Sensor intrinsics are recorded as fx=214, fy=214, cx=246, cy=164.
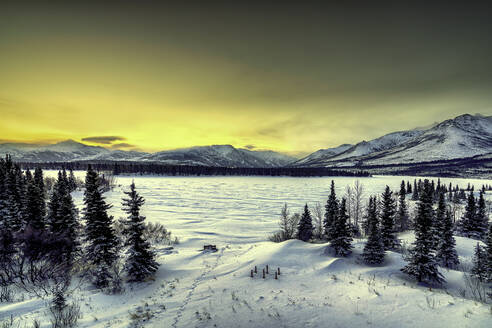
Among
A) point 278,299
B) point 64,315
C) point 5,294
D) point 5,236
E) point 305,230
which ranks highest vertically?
point 5,236

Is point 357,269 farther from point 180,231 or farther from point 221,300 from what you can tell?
point 180,231

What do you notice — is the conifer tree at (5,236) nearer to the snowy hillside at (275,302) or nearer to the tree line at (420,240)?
the snowy hillside at (275,302)

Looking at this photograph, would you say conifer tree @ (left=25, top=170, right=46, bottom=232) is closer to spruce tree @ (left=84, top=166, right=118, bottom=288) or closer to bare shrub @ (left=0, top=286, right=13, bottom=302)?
spruce tree @ (left=84, top=166, right=118, bottom=288)

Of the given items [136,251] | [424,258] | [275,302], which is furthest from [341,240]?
[136,251]

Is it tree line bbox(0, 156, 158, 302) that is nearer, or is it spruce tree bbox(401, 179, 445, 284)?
tree line bbox(0, 156, 158, 302)

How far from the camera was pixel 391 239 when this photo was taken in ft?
116

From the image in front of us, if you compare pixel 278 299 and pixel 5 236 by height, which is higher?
pixel 5 236

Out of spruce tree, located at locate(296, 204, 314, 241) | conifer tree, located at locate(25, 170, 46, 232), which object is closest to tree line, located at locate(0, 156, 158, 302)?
conifer tree, located at locate(25, 170, 46, 232)

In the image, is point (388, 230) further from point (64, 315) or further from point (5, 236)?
point (5, 236)

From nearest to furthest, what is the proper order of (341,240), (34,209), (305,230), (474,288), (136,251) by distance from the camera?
(474,288) < (136,251) < (341,240) < (34,209) < (305,230)

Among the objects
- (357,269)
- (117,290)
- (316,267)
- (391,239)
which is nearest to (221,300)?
(117,290)

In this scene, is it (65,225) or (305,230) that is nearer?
(65,225)

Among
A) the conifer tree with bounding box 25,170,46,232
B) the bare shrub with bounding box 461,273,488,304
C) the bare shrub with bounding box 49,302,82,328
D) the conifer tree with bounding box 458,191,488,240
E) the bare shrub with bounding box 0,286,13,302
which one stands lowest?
the conifer tree with bounding box 458,191,488,240

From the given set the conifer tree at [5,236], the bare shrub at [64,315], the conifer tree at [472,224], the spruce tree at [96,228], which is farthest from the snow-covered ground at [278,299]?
the conifer tree at [472,224]
